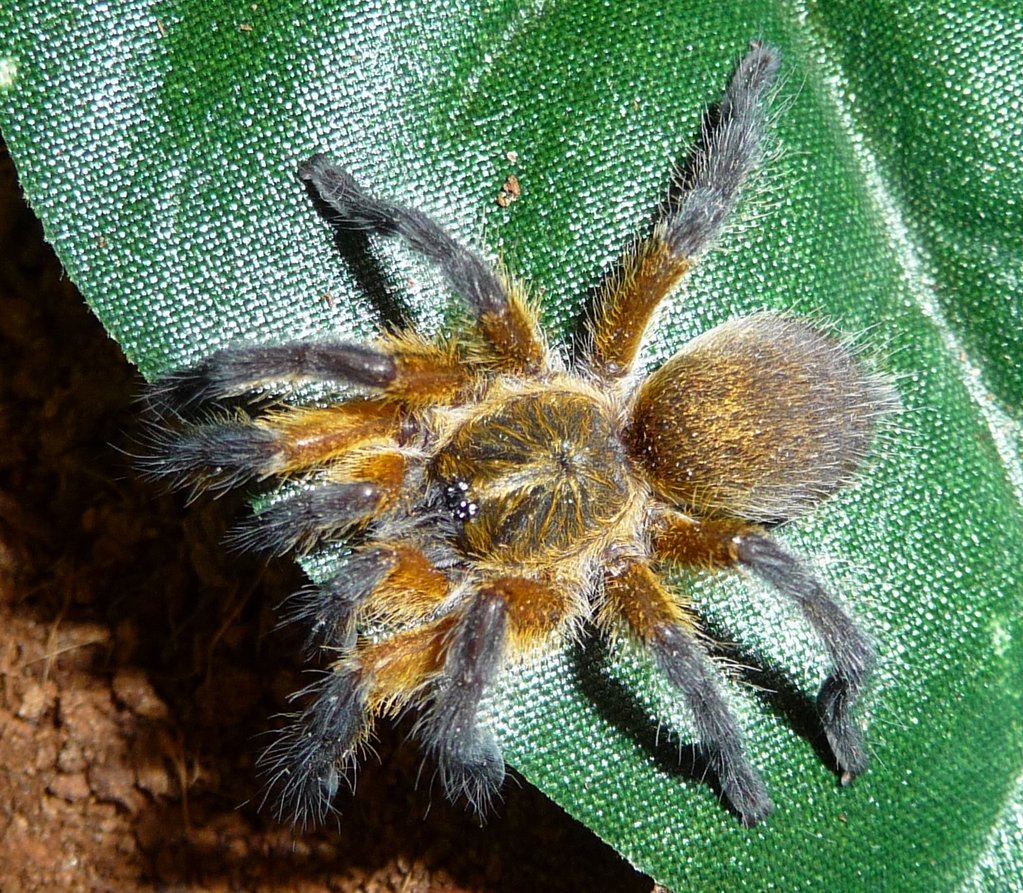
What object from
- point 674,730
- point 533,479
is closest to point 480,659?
point 533,479

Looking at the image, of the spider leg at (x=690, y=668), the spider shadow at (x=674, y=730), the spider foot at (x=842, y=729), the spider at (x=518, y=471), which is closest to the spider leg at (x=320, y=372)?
the spider at (x=518, y=471)

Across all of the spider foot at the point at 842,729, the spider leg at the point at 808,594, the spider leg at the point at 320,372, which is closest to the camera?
the spider leg at the point at 320,372

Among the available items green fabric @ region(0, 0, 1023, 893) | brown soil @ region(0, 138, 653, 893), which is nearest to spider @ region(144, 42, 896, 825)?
green fabric @ region(0, 0, 1023, 893)

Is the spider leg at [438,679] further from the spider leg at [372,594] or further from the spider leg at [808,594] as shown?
the spider leg at [808,594]

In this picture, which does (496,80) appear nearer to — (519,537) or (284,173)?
(284,173)

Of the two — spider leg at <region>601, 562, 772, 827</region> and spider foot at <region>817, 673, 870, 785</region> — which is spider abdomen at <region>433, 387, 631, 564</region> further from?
spider foot at <region>817, 673, 870, 785</region>

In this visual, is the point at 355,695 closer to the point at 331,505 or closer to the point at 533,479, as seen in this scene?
the point at 331,505

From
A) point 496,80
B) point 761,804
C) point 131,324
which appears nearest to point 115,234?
point 131,324
